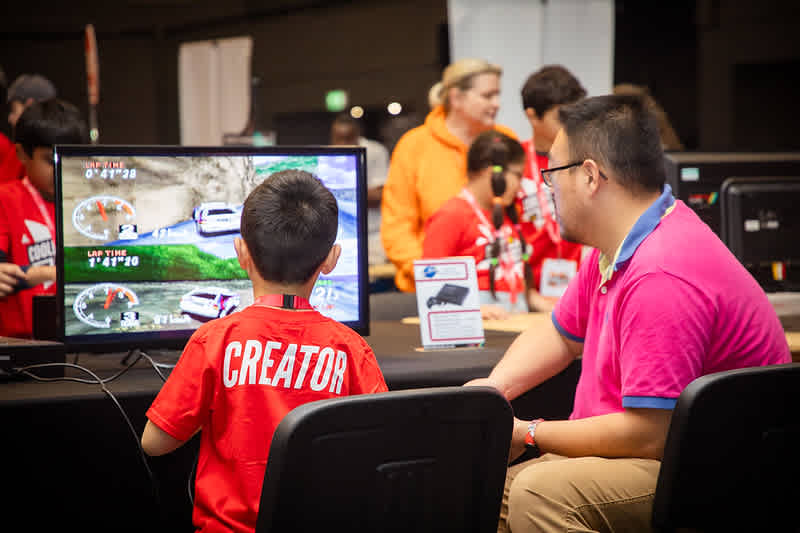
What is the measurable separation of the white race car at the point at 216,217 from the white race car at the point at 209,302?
136 millimetres

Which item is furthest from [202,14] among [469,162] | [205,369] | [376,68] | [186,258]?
[205,369]

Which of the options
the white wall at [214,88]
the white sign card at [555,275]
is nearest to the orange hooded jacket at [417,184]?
the white sign card at [555,275]

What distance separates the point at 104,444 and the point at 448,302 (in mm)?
844

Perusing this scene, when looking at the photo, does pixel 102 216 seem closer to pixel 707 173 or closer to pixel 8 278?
pixel 8 278

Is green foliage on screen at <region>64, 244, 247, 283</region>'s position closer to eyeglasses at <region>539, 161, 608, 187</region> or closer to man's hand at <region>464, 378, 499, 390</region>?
man's hand at <region>464, 378, 499, 390</region>

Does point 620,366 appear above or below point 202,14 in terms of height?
below

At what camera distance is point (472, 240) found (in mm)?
3070

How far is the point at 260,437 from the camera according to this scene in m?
1.38

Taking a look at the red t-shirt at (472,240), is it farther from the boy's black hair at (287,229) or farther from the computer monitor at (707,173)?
the boy's black hair at (287,229)

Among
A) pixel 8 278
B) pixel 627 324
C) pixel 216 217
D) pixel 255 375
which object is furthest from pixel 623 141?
pixel 8 278

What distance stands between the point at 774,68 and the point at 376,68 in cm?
387

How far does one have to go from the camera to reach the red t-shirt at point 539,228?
325 centimetres

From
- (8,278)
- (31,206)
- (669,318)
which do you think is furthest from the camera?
(31,206)

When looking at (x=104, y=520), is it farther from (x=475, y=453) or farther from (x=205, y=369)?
(x=475, y=453)
